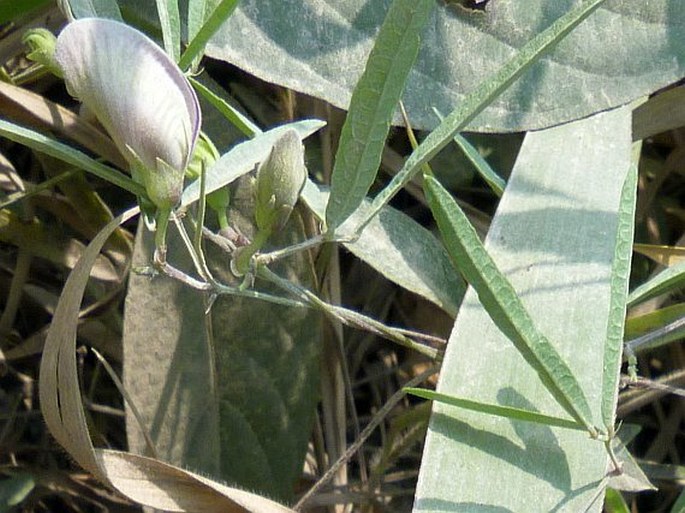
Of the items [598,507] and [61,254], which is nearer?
[598,507]

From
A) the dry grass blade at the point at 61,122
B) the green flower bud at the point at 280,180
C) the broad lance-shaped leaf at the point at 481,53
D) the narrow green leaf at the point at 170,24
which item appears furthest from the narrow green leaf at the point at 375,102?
the dry grass blade at the point at 61,122

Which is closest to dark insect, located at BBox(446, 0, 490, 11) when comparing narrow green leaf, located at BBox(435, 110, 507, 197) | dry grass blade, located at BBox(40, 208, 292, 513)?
narrow green leaf, located at BBox(435, 110, 507, 197)

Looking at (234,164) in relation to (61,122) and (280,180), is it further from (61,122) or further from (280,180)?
(61,122)

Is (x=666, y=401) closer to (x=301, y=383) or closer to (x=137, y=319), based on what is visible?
(x=301, y=383)

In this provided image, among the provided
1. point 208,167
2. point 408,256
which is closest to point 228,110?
point 208,167

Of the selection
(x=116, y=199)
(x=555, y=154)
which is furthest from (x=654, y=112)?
(x=116, y=199)

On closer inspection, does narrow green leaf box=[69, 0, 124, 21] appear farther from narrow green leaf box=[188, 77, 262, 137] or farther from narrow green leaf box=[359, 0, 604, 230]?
narrow green leaf box=[359, 0, 604, 230]
